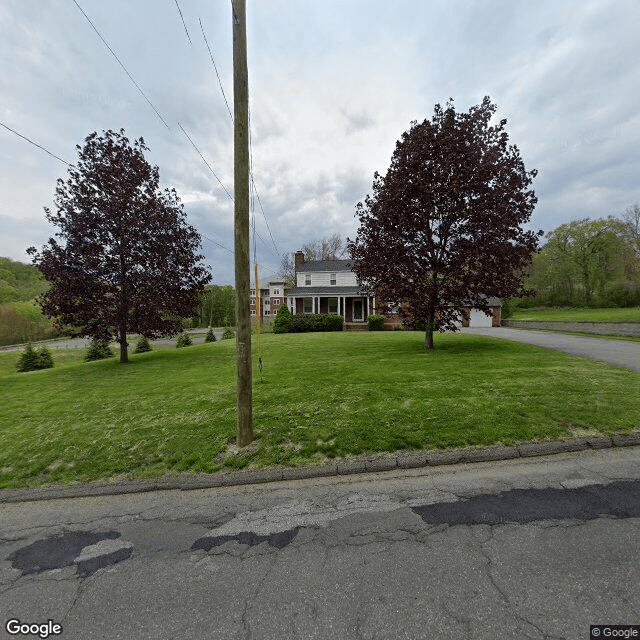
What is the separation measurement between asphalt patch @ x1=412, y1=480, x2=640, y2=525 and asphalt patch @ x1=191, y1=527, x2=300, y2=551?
1251 millimetres

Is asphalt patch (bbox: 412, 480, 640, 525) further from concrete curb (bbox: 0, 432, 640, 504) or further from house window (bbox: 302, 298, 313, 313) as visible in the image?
house window (bbox: 302, 298, 313, 313)

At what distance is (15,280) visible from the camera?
163 feet

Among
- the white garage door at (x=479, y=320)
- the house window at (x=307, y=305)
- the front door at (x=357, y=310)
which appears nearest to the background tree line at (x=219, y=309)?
the house window at (x=307, y=305)

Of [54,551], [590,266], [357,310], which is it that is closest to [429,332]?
[54,551]

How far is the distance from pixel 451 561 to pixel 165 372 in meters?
9.81

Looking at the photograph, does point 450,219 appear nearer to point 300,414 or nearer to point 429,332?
point 429,332

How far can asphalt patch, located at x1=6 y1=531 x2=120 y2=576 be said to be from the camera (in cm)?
254

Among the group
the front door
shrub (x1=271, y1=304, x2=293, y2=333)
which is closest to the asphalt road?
shrub (x1=271, y1=304, x2=293, y2=333)

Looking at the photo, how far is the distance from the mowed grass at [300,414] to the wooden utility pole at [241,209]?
0.70 meters

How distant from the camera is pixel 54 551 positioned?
2.72 m

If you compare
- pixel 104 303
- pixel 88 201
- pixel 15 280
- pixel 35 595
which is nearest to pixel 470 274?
pixel 35 595

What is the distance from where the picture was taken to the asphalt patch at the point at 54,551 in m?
2.54

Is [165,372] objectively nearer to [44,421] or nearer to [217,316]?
[44,421]

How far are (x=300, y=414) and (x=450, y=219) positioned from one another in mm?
9018
